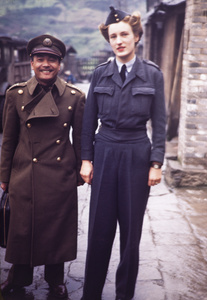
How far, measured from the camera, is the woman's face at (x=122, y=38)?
2.33 m

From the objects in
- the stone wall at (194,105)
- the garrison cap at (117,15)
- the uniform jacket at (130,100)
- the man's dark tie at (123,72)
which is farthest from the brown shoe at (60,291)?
the stone wall at (194,105)

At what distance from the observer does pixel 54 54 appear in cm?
254

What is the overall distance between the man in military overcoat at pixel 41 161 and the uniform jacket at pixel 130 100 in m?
0.27

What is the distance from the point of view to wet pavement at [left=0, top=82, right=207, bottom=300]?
2.86 metres

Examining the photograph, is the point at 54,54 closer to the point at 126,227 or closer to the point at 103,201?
the point at 103,201

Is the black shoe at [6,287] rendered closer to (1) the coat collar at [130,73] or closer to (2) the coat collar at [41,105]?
(2) the coat collar at [41,105]

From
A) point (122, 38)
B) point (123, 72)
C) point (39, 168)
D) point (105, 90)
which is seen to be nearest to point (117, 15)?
point (122, 38)

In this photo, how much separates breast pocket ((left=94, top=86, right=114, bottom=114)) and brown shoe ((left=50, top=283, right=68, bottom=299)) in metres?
1.45

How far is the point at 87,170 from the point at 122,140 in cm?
35

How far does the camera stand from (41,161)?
261 centimetres

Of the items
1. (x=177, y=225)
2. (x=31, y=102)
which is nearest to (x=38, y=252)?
(x=31, y=102)

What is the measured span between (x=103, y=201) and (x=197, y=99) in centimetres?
300

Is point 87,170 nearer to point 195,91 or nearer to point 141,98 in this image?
point 141,98

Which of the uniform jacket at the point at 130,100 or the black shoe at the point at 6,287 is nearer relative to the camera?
the uniform jacket at the point at 130,100
